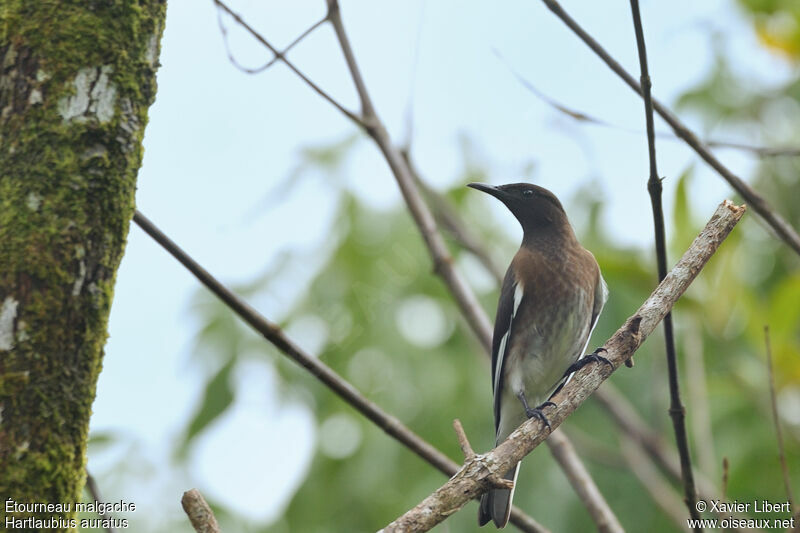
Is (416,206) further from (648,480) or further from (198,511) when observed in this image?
(198,511)

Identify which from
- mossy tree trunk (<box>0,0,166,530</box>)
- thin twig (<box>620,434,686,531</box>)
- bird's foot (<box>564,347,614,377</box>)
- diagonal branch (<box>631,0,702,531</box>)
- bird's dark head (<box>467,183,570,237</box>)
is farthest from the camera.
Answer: bird's dark head (<box>467,183,570,237</box>)

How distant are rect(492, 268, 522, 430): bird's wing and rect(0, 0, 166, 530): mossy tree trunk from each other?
2.86 m

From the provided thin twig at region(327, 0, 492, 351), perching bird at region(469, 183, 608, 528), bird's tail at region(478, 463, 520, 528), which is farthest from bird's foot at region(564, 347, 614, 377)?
bird's tail at region(478, 463, 520, 528)

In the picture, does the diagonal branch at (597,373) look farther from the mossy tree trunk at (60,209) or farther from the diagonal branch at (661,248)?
the mossy tree trunk at (60,209)

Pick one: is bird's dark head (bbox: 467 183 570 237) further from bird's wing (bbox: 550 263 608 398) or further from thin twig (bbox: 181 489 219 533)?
thin twig (bbox: 181 489 219 533)

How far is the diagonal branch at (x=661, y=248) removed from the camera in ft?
9.84

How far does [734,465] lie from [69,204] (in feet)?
14.0

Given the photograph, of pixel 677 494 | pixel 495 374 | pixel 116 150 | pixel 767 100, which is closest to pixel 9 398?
pixel 116 150

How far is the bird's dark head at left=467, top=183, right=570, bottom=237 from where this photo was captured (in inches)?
211

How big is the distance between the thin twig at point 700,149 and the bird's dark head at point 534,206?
1.94 meters

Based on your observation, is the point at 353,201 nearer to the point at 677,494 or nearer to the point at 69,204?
the point at 677,494

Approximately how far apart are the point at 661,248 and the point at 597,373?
0.55 m

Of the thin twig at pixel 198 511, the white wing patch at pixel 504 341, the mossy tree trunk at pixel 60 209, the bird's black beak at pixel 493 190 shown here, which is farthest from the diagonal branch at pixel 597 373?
the bird's black beak at pixel 493 190

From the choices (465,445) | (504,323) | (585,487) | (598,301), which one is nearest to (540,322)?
(504,323)
